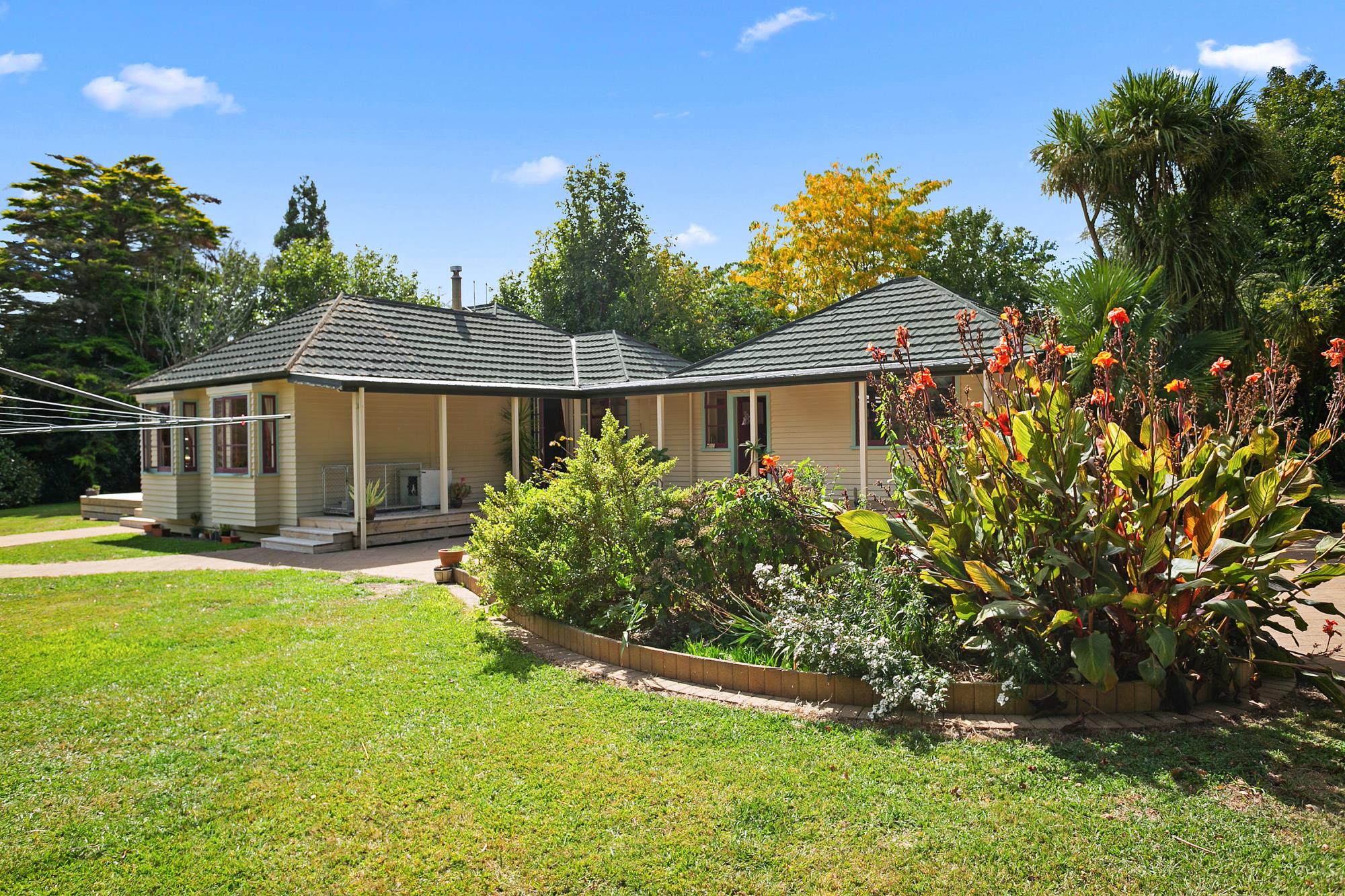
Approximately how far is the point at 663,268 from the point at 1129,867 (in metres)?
27.7

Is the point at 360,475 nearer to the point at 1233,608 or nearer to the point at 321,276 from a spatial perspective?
the point at 1233,608

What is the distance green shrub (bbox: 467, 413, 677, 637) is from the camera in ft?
21.2

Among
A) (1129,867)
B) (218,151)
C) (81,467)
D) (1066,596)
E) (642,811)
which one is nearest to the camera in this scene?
(1129,867)

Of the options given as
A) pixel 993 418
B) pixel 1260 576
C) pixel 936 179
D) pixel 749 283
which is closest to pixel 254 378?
pixel 993 418

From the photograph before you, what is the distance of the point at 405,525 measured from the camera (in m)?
14.2

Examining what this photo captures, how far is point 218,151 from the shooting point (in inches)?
1107

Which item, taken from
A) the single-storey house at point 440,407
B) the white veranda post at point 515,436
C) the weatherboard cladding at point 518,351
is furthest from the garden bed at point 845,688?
the white veranda post at point 515,436

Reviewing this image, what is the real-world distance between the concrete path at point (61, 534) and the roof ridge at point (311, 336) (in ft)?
18.3

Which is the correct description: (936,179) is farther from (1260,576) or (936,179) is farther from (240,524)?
(1260,576)

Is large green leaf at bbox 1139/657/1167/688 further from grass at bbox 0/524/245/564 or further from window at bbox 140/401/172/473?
window at bbox 140/401/172/473

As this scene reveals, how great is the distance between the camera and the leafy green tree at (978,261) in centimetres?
2959

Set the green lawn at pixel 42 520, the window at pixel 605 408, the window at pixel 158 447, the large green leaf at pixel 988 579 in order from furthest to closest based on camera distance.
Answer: the window at pixel 605 408, the green lawn at pixel 42 520, the window at pixel 158 447, the large green leaf at pixel 988 579

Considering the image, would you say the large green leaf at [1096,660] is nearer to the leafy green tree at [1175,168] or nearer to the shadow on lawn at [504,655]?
the shadow on lawn at [504,655]

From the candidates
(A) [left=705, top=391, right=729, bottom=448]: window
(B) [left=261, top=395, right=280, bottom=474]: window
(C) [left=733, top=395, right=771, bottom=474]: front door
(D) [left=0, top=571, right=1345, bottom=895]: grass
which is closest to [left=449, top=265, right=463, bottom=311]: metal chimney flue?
(B) [left=261, top=395, right=280, bottom=474]: window
